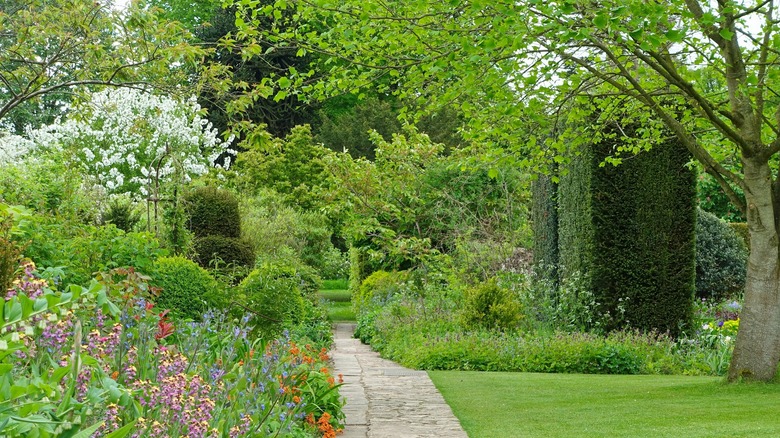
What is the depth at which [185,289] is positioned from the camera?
9039 millimetres

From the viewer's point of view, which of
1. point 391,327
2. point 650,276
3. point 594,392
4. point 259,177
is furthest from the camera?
point 259,177

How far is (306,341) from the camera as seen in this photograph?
8.38m

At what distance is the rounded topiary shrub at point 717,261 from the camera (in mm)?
16016

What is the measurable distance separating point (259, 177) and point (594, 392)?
1849 cm

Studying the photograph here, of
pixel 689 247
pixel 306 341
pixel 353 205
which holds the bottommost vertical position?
pixel 306 341

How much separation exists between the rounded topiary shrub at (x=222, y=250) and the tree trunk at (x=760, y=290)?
27.3ft

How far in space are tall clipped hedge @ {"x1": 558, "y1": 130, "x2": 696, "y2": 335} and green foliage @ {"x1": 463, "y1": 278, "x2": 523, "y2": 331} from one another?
1.16 metres

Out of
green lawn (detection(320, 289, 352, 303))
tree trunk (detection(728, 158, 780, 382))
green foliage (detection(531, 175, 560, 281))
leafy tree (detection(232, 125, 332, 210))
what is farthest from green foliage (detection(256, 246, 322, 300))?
green lawn (detection(320, 289, 352, 303))

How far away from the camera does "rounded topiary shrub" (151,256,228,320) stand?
884cm

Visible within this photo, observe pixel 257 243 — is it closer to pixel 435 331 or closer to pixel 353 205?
pixel 353 205

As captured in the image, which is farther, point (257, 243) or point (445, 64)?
point (257, 243)

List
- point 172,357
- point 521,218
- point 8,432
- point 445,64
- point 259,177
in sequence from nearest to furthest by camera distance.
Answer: point 8,432 → point 172,357 → point 445,64 → point 521,218 → point 259,177

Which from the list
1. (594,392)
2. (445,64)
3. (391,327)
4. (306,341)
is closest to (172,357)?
(445,64)

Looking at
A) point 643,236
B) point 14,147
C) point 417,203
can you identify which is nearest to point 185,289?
point 643,236
